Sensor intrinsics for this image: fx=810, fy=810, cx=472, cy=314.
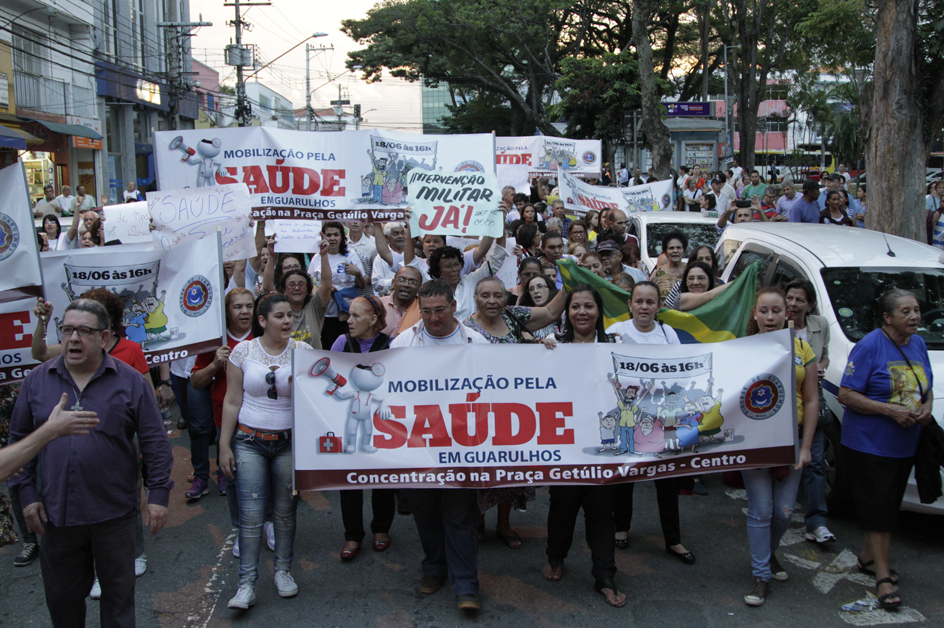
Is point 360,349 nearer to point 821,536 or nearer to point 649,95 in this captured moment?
point 821,536

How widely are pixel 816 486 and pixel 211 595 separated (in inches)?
150

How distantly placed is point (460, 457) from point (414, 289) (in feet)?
6.31

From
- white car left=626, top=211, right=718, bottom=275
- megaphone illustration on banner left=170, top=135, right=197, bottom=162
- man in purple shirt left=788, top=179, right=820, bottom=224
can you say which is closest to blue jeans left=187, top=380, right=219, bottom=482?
megaphone illustration on banner left=170, top=135, right=197, bottom=162

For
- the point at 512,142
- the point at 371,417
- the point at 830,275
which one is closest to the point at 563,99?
the point at 512,142

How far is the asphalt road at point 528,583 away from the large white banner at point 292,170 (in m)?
3.22

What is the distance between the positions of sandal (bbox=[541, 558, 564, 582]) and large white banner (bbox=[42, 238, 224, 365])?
9.10ft

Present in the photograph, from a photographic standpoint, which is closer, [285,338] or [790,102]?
[285,338]

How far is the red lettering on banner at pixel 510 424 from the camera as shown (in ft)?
14.8

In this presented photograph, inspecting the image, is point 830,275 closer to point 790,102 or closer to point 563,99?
point 563,99

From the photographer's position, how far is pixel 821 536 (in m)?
5.25

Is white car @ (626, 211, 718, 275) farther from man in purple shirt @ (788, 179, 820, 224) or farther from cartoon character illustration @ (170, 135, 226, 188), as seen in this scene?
cartoon character illustration @ (170, 135, 226, 188)

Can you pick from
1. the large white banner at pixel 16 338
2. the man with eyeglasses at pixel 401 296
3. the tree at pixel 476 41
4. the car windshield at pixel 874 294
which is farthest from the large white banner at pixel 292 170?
the tree at pixel 476 41

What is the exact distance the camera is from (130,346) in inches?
197

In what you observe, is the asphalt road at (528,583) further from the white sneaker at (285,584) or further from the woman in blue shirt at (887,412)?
the woman in blue shirt at (887,412)
